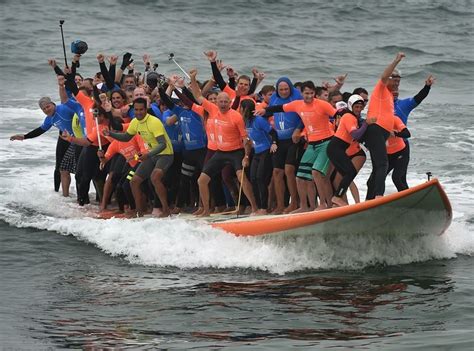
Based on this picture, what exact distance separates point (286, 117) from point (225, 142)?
855 millimetres

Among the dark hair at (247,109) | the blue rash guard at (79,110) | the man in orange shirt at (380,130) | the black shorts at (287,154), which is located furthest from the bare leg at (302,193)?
the blue rash guard at (79,110)

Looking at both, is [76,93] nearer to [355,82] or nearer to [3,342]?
[3,342]

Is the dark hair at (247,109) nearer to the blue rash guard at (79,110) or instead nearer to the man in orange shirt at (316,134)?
the man in orange shirt at (316,134)

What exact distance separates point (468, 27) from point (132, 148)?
24600 millimetres

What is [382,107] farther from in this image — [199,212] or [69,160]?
[69,160]

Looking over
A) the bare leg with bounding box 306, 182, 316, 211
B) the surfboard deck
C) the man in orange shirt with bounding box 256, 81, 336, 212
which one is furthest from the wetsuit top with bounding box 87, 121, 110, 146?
the surfboard deck

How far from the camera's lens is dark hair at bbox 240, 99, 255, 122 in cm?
1402

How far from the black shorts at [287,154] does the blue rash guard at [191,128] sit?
124 cm

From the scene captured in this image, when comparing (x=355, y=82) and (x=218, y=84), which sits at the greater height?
(x=218, y=84)

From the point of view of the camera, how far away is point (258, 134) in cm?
1418

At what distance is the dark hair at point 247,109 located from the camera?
14.0m

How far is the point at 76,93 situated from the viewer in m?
15.8

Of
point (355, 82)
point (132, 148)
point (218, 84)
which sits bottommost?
point (355, 82)

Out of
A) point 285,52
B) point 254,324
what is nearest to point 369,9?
point 285,52
